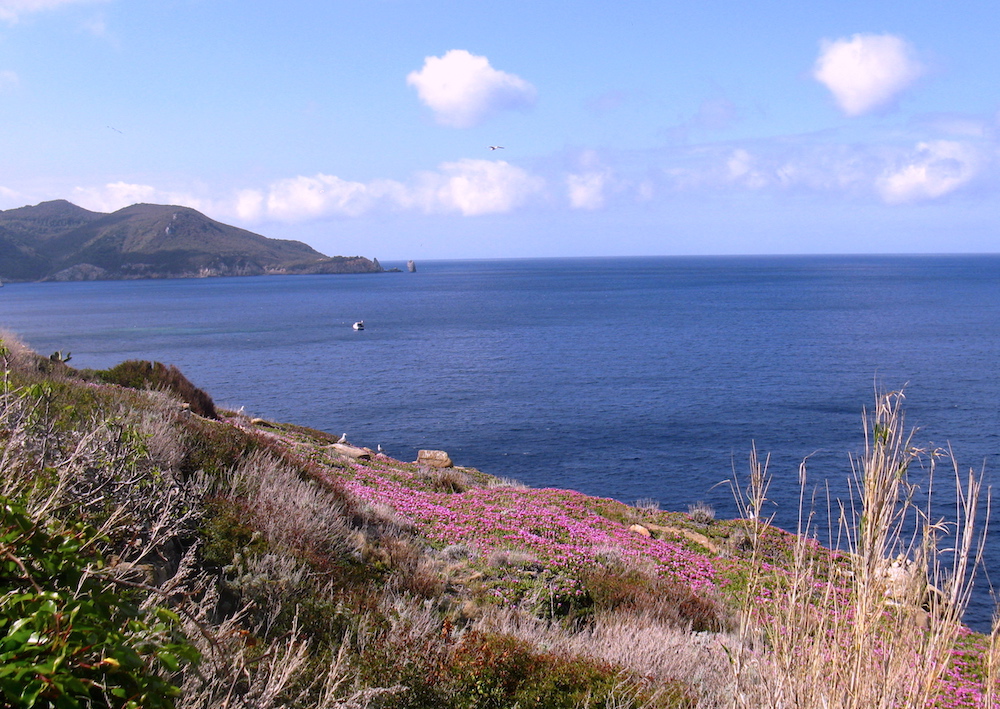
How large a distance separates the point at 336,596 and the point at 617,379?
44.7 metres

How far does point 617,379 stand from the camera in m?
49.5

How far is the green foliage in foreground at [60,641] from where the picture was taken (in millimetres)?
2037

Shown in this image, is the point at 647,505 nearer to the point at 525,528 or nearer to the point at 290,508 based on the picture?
the point at 525,528

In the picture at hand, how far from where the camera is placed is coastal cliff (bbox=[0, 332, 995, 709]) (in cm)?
266

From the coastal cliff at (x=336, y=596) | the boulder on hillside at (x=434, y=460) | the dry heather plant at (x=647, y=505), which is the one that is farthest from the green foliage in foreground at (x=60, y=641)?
the boulder on hillside at (x=434, y=460)

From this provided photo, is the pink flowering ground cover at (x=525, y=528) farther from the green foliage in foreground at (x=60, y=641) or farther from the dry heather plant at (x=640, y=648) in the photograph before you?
the green foliage in foreground at (x=60, y=641)

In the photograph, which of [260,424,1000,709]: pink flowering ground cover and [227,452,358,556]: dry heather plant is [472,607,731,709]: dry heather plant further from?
[227,452,358,556]: dry heather plant

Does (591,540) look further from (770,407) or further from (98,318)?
(98,318)

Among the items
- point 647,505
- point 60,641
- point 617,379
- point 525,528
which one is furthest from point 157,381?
point 617,379

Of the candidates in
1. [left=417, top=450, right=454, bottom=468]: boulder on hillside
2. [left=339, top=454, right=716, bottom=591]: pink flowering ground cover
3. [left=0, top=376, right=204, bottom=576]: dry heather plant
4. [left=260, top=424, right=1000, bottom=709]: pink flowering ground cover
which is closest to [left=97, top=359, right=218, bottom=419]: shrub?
[left=260, top=424, right=1000, bottom=709]: pink flowering ground cover

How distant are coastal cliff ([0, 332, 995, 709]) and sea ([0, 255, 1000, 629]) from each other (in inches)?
42.3

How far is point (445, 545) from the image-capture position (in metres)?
10.3

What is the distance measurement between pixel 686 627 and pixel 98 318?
100 m

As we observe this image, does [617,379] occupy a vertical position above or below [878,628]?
below
